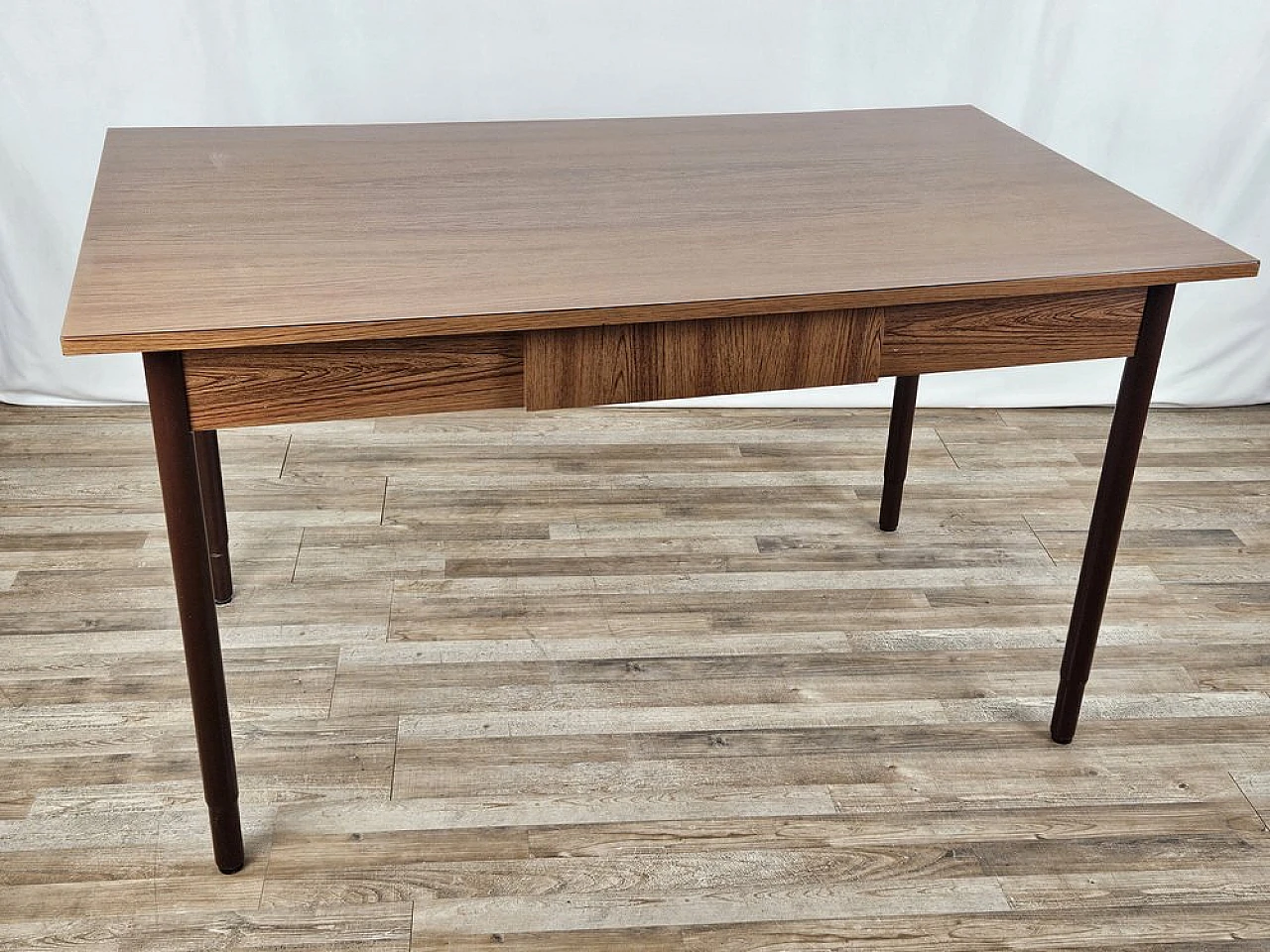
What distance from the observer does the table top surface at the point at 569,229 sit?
1466 millimetres

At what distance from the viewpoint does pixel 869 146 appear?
2160 mm

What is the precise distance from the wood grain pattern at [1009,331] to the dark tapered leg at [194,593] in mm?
882

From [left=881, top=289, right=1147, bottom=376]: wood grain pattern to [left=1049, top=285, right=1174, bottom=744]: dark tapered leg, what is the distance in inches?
1.1

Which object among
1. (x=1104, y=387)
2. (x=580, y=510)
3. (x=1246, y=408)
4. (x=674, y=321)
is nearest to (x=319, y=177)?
(x=674, y=321)

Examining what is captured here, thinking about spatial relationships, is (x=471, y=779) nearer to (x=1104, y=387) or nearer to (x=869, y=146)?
(x=869, y=146)

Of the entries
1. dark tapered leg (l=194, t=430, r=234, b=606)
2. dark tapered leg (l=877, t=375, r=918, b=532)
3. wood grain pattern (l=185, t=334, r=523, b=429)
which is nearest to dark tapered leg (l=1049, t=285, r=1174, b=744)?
dark tapered leg (l=877, t=375, r=918, b=532)

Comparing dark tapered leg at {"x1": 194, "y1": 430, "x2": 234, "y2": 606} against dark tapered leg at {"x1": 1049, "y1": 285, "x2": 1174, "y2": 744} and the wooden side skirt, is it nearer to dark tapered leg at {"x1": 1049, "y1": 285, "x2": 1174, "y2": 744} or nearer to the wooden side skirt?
the wooden side skirt

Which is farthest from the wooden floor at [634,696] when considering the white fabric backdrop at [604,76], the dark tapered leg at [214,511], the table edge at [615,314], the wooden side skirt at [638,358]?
the table edge at [615,314]

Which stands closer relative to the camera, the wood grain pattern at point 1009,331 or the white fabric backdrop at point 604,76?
the wood grain pattern at point 1009,331

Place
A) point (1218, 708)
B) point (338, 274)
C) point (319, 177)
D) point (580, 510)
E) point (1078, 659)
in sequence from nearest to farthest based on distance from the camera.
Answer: point (338, 274) → point (319, 177) → point (1078, 659) → point (1218, 708) → point (580, 510)

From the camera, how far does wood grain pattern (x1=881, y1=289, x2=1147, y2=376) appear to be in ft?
5.43

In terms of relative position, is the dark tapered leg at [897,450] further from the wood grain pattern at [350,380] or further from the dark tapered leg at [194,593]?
the dark tapered leg at [194,593]

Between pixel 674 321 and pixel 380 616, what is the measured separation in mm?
1064

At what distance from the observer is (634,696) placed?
219 cm
